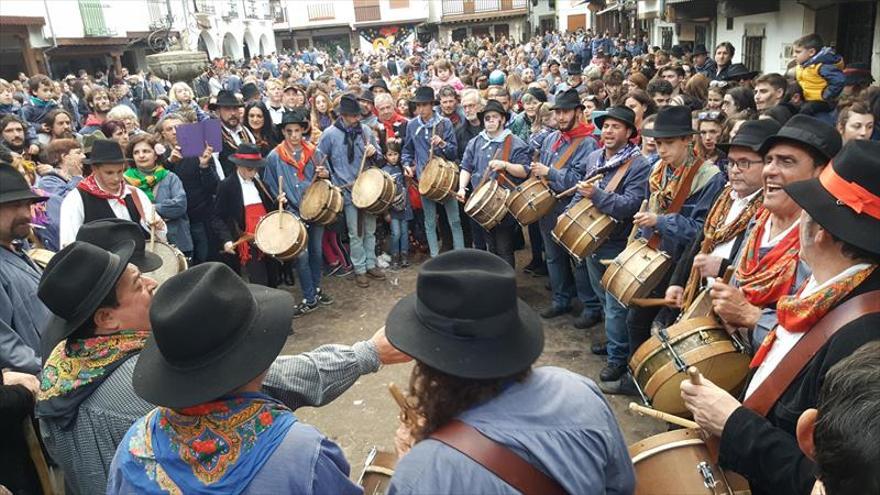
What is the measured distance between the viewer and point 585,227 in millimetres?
4828

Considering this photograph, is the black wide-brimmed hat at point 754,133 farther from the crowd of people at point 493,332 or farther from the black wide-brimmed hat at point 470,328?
the black wide-brimmed hat at point 470,328

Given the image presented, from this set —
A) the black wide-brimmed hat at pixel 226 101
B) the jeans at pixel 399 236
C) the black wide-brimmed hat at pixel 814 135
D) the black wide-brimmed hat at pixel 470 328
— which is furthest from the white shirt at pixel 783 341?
the black wide-brimmed hat at pixel 226 101

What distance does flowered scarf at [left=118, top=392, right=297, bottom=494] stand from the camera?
174 cm

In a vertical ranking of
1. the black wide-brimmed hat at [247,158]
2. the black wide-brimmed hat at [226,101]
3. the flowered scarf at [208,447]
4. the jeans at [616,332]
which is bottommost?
the jeans at [616,332]

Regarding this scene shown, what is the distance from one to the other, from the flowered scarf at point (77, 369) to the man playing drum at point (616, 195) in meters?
3.54

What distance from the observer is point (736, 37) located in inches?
539

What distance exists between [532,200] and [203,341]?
425 cm

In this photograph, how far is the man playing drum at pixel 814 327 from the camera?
6.68 feet

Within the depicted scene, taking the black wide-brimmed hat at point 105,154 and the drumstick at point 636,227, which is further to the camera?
the black wide-brimmed hat at point 105,154

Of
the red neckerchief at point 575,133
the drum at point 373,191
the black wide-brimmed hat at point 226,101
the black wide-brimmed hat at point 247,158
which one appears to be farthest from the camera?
the black wide-brimmed hat at point 226,101

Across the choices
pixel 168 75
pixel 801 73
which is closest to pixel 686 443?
pixel 801 73

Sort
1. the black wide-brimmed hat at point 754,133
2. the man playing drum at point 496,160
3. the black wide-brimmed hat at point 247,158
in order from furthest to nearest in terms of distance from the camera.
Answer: the black wide-brimmed hat at point 247,158
the man playing drum at point 496,160
the black wide-brimmed hat at point 754,133

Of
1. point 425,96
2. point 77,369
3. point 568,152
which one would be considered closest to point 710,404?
point 77,369

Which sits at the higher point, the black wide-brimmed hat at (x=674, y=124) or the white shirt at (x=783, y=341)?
the black wide-brimmed hat at (x=674, y=124)
